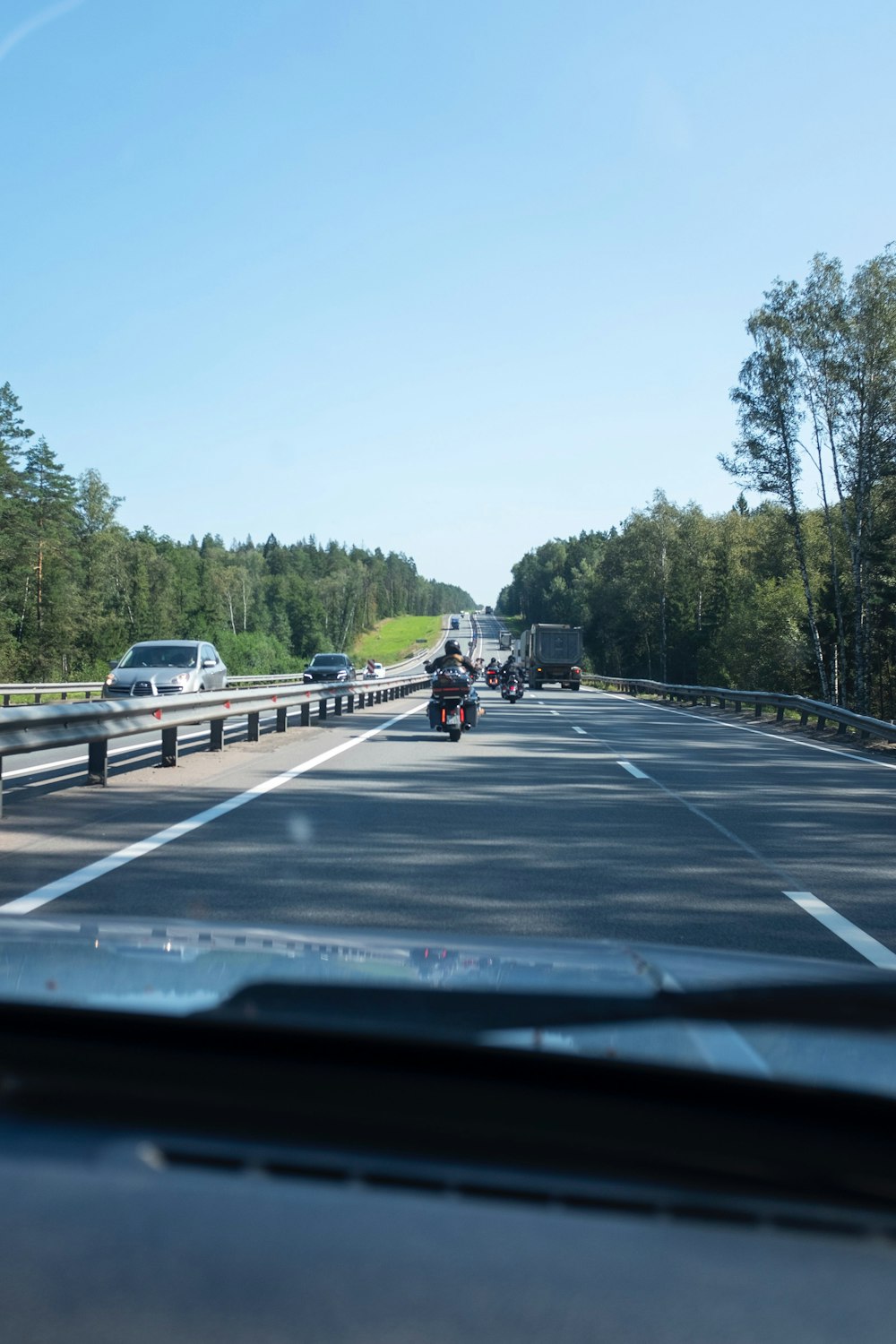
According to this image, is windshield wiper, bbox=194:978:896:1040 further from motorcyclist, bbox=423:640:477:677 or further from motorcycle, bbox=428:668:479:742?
motorcyclist, bbox=423:640:477:677

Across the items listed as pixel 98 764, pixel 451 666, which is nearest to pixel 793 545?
pixel 451 666

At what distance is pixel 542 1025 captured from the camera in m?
1.95

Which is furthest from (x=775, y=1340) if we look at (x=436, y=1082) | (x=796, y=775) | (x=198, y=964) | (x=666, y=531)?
(x=666, y=531)

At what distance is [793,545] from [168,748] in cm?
5248

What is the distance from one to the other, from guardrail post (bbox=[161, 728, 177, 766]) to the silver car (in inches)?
366

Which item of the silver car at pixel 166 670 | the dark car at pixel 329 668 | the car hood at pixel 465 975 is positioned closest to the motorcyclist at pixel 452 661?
the silver car at pixel 166 670

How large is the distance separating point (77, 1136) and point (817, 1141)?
932 millimetres

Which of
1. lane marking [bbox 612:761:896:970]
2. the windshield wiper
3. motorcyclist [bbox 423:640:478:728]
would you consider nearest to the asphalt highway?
lane marking [bbox 612:761:896:970]

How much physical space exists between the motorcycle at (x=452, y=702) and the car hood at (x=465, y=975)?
17.6 meters

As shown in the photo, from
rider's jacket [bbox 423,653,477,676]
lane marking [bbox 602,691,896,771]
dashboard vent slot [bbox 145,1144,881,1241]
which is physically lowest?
lane marking [bbox 602,691,896,771]

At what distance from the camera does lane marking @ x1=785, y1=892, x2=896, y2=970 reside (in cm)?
604

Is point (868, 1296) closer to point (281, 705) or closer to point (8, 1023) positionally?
point (8, 1023)

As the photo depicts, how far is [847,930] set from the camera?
22.1 ft

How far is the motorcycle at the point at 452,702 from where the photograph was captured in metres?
20.9
